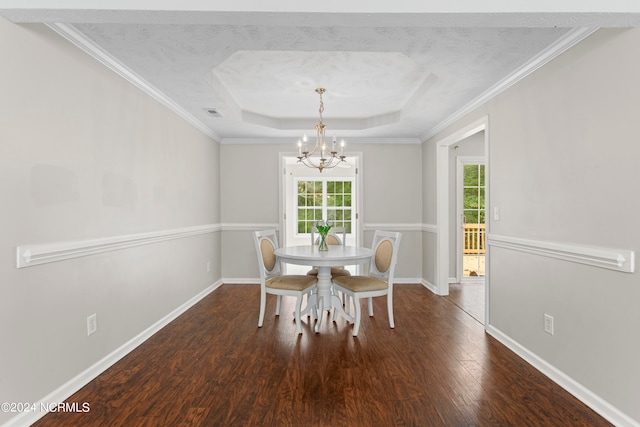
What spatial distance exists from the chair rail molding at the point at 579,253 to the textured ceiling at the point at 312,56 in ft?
3.95

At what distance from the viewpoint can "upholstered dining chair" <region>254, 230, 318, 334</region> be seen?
3.36m

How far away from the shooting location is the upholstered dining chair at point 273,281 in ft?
11.0

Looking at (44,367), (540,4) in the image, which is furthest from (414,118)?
(44,367)

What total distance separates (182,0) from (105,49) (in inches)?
44.9

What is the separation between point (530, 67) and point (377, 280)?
2147mm

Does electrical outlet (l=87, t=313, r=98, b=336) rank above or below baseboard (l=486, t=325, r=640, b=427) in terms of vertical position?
above

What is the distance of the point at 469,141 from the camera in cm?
557

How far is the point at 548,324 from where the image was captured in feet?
8.32

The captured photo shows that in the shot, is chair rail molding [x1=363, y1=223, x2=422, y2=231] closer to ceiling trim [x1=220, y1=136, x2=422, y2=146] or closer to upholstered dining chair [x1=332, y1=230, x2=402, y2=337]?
ceiling trim [x1=220, y1=136, x2=422, y2=146]

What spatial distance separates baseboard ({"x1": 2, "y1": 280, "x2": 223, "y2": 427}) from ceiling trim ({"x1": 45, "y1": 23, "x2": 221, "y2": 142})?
6.86 feet

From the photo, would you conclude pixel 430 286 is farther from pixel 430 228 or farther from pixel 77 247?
pixel 77 247

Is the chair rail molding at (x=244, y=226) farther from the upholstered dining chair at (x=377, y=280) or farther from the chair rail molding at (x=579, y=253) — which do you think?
the chair rail molding at (x=579, y=253)

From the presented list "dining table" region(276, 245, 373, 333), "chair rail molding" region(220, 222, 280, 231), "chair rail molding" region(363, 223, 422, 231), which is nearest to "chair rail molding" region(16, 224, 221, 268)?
"dining table" region(276, 245, 373, 333)

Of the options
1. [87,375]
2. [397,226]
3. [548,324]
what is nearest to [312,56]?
[548,324]
